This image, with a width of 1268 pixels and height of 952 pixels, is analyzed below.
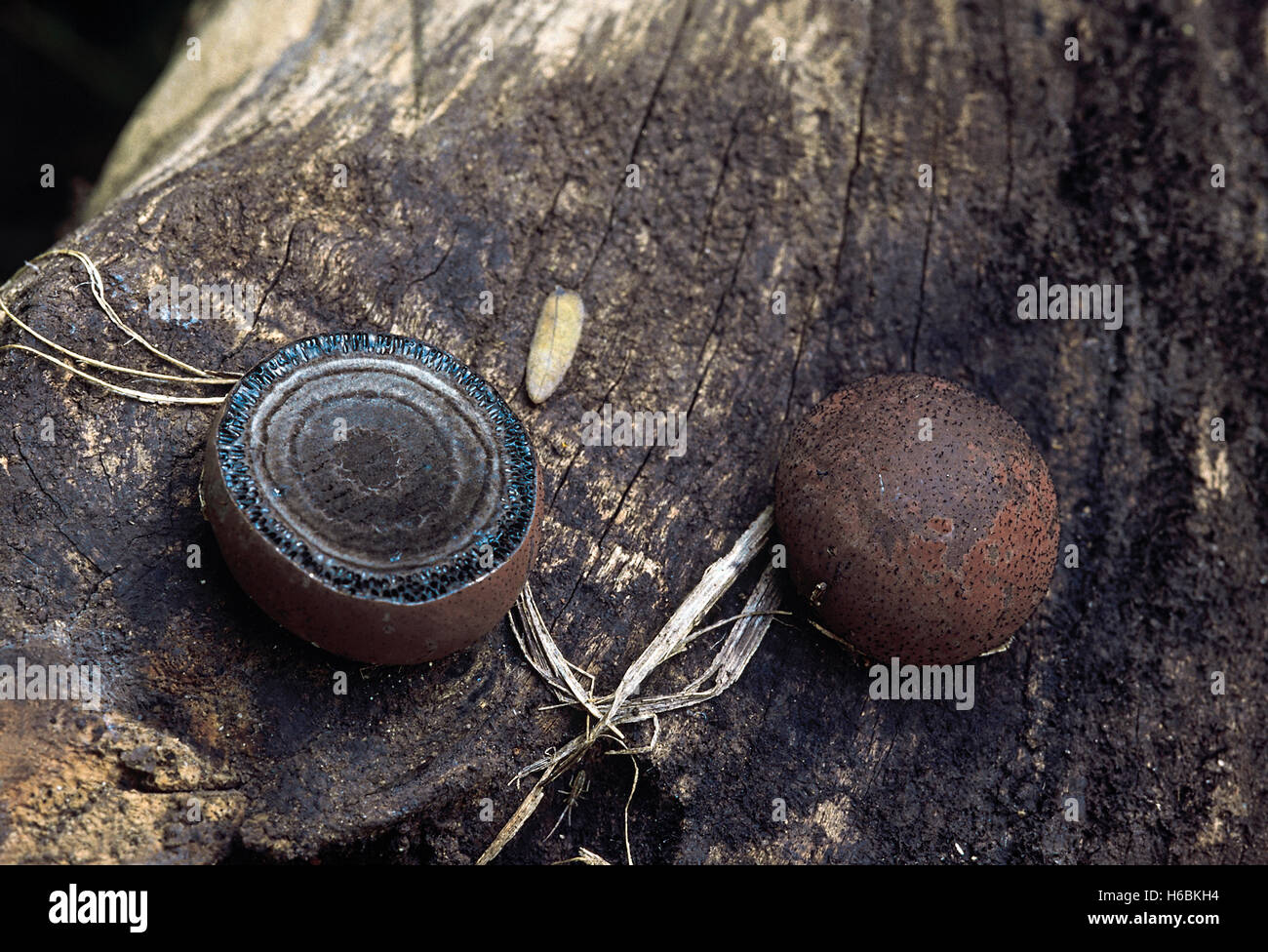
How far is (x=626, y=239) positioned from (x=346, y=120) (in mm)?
1050

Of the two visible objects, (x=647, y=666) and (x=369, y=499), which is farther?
(x=647, y=666)

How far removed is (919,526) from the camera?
277 centimetres

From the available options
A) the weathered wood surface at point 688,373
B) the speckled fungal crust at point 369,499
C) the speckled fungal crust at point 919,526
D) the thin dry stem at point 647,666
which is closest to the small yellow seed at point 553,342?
the weathered wood surface at point 688,373

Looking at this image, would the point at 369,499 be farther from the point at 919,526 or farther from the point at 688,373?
the point at 919,526

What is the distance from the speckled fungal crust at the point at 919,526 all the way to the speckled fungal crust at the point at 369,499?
32.2 inches

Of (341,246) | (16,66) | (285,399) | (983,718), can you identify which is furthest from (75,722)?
(16,66)

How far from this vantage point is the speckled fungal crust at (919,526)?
2777mm

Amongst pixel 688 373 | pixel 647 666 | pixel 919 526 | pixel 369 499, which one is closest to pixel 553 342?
pixel 688 373

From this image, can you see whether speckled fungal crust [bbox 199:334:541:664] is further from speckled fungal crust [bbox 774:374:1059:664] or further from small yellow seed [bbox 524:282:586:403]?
speckled fungal crust [bbox 774:374:1059:664]

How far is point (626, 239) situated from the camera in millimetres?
3547

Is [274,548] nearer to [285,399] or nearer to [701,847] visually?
[285,399]

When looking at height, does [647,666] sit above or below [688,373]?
below

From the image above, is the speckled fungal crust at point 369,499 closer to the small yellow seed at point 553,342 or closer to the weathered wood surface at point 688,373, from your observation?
the weathered wood surface at point 688,373

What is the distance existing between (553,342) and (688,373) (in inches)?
18.4
